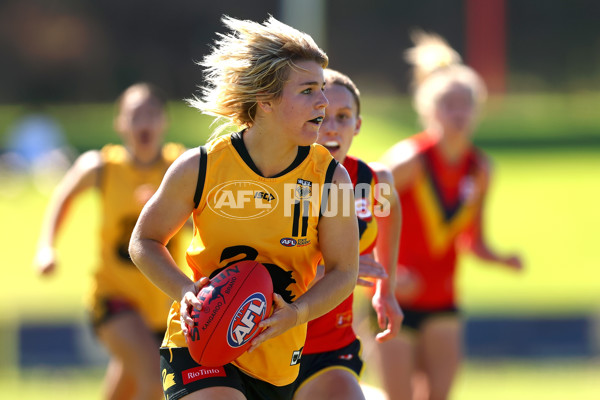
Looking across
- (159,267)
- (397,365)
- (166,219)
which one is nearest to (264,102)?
(166,219)

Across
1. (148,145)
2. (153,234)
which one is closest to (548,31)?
(148,145)

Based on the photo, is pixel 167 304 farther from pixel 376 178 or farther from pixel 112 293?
pixel 376 178

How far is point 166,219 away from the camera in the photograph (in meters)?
3.57

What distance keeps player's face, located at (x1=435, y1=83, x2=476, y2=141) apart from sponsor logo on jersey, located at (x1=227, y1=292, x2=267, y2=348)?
3.31m

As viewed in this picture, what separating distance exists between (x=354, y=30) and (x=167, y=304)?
24791 mm

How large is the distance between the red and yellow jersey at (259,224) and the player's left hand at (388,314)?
0.65 m

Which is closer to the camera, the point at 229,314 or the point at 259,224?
the point at 229,314

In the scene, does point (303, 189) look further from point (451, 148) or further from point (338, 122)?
point (451, 148)

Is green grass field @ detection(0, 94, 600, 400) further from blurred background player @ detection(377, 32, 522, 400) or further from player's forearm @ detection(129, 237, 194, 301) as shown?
player's forearm @ detection(129, 237, 194, 301)

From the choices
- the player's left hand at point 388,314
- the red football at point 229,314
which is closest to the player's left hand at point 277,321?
the red football at point 229,314

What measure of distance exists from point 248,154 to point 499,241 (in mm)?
18070

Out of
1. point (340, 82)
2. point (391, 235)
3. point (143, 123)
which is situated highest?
point (143, 123)

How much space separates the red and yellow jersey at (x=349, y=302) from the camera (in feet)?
13.8

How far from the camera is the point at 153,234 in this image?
3592 millimetres
